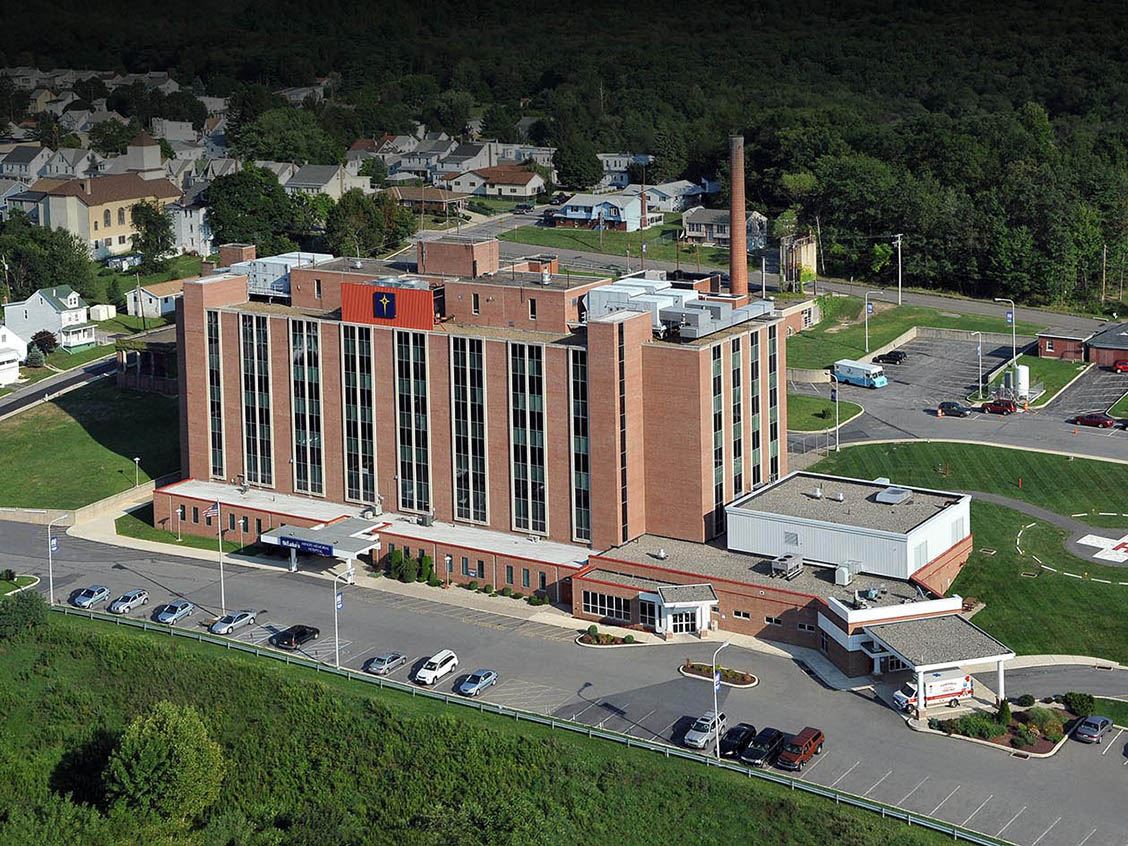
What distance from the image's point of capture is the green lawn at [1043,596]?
3406 inches

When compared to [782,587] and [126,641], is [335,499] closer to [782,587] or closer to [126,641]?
[126,641]

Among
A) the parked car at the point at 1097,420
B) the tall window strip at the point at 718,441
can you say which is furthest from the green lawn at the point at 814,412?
the tall window strip at the point at 718,441

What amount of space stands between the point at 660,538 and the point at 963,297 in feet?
263

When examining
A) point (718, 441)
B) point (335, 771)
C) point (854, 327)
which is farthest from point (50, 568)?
point (854, 327)

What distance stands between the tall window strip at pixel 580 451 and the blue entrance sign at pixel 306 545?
50.1 ft

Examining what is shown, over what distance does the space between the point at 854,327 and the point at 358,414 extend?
6559 centimetres

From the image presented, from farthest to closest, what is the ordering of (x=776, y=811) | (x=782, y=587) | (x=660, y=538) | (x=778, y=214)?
(x=778, y=214) → (x=660, y=538) → (x=782, y=587) → (x=776, y=811)

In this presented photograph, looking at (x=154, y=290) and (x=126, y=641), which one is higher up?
(x=154, y=290)

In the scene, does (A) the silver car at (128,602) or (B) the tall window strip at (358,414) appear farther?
(B) the tall window strip at (358,414)

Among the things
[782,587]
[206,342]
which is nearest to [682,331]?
[782,587]

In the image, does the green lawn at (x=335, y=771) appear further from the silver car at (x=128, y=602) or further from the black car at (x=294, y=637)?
the black car at (x=294, y=637)

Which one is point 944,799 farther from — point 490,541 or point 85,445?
point 85,445

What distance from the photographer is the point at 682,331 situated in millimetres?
98562

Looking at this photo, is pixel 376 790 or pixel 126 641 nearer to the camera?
pixel 376 790
